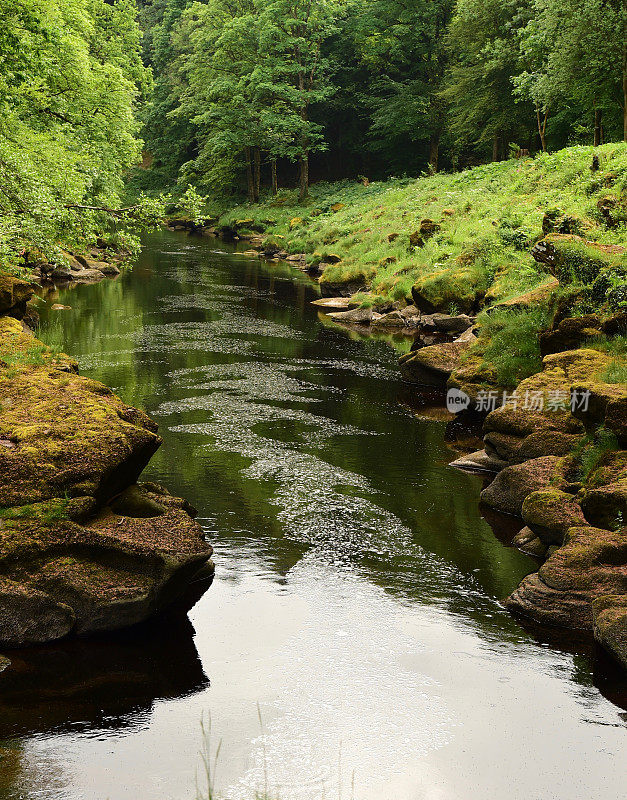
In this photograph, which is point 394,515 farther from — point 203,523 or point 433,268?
point 433,268

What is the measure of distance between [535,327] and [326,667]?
1064 cm

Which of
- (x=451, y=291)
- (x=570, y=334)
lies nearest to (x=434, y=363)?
(x=570, y=334)

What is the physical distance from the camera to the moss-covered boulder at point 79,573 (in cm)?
732

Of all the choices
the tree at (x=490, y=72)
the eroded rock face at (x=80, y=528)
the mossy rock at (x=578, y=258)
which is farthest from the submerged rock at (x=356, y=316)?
the eroded rock face at (x=80, y=528)

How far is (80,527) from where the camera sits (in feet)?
25.7

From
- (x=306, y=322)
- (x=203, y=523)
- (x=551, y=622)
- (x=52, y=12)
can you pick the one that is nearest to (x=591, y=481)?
(x=551, y=622)

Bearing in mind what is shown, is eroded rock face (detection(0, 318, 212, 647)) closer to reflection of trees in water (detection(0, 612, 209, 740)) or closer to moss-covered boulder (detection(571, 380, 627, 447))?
reflection of trees in water (detection(0, 612, 209, 740))

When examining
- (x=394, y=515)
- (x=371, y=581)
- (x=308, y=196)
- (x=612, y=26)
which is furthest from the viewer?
(x=308, y=196)

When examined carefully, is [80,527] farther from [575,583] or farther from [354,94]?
[354,94]

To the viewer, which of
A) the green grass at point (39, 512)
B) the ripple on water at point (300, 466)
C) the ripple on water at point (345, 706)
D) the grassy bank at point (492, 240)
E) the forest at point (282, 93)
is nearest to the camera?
the ripple on water at point (345, 706)

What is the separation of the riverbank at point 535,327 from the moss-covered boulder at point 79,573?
394 cm

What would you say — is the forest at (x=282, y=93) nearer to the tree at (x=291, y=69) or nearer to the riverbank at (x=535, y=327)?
the tree at (x=291, y=69)

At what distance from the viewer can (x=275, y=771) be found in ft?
19.7

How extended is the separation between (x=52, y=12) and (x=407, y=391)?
16874mm
